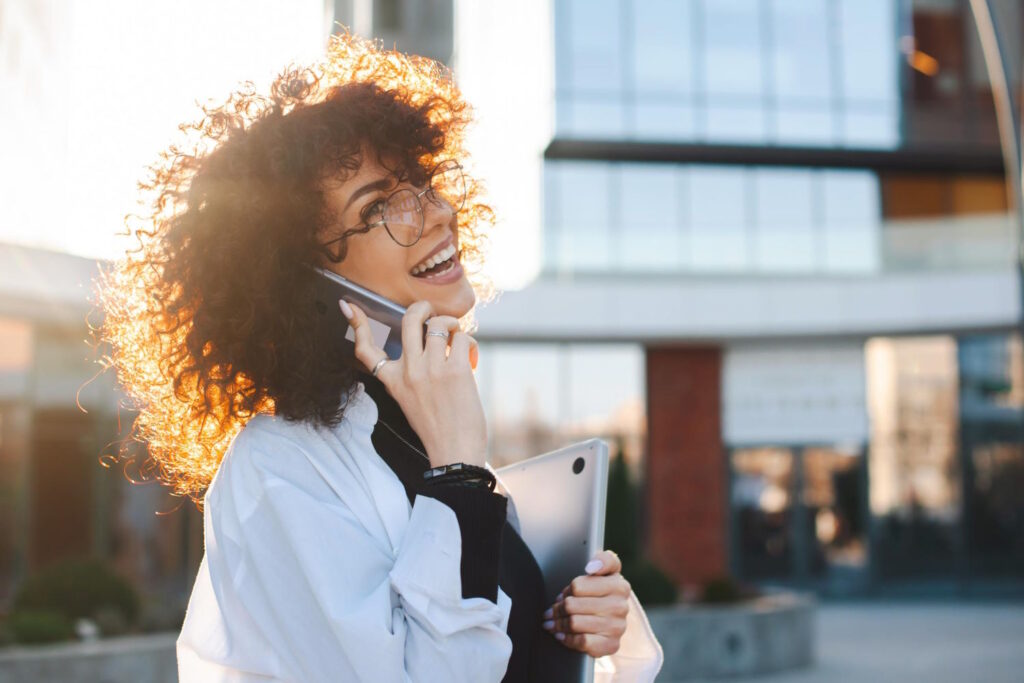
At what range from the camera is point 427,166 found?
2252 millimetres

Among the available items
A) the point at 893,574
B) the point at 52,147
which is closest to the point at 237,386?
the point at 52,147

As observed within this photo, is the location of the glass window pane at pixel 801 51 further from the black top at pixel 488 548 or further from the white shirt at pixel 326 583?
the white shirt at pixel 326 583

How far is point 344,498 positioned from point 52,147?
15.0m

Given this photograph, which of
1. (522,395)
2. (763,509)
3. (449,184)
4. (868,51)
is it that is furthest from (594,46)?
(449,184)

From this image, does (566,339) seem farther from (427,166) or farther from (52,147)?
(427,166)

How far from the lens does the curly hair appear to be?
2.07 metres

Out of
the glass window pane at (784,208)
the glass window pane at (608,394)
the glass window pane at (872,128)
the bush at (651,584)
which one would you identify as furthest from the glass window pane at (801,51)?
the bush at (651,584)

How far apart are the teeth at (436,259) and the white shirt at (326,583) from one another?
467 millimetres

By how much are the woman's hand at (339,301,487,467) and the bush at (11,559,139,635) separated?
9162 millimetres

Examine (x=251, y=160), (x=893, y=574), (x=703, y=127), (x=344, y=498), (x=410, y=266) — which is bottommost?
(x=893, y=574)

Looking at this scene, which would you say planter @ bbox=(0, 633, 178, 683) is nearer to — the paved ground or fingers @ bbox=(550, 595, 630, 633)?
the paved ground

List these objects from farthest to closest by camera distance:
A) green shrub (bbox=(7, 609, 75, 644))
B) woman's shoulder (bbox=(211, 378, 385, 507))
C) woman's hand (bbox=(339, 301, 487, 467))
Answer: green shrub (bbox=(7, 609, 75, 644)) → woman's hand (bbox=(339, 301, 487, 467)) → woman's shoulder (bbox=(211, 378, 385, 507))

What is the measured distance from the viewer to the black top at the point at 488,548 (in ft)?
5.90

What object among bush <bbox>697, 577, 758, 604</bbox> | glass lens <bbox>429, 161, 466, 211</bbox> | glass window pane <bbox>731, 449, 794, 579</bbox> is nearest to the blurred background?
glass window pane <bbox>731, 449, 794, 579</bbox>
